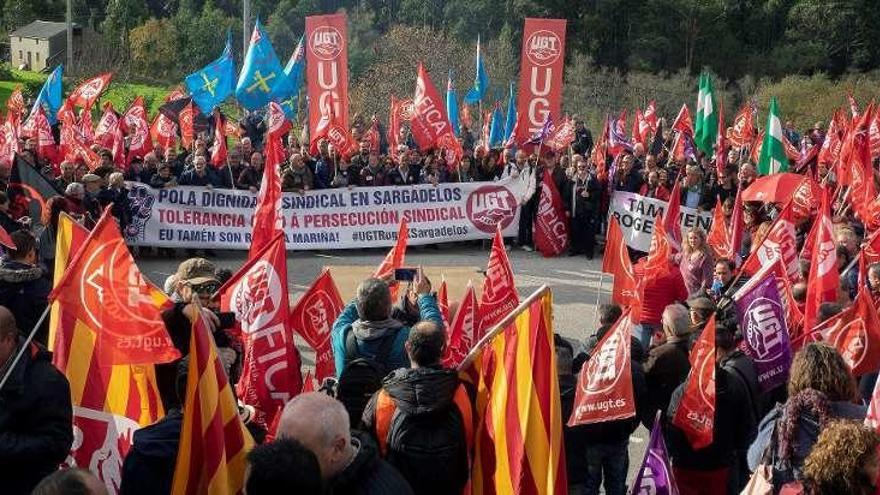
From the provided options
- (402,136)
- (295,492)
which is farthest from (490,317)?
(402,136)

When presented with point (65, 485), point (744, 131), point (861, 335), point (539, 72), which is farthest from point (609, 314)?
point (744, 131)

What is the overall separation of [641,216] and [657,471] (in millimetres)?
10957

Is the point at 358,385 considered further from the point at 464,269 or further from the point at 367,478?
the point at 464,269

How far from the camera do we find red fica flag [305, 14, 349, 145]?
1689 centimetres

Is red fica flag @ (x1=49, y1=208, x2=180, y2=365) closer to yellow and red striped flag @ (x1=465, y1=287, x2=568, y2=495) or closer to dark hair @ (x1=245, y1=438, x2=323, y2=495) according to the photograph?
yellow and red striped flag @ (x1=465, y1=287, x2=568, y2=495)

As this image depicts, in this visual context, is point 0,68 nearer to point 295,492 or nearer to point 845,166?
point 845,166

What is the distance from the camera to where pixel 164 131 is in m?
19.9

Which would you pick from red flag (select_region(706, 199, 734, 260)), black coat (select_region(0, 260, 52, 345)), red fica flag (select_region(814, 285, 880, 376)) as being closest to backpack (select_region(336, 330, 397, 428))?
black coat (select_region(0, 260, 52, 345))

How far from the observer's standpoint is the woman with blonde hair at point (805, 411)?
4.77 meters

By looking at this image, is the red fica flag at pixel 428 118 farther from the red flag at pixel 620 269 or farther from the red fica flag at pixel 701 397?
the red fica flag at pixel 701 397

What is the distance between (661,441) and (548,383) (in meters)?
0.71

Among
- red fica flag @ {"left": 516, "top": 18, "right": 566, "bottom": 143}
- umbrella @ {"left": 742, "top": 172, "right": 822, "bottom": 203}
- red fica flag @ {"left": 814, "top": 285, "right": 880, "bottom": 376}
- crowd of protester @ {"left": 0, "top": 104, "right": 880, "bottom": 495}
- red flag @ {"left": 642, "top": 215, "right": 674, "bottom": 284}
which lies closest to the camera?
crowd of protester @ {"left": 0, "top": 104, "right": 880, "bottom": 495}

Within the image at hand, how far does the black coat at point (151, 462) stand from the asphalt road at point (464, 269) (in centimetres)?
805

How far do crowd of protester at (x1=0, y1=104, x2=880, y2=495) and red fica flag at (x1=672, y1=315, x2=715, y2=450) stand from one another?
123 millimetres
